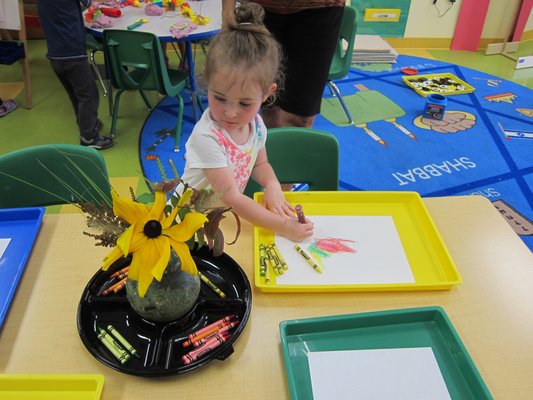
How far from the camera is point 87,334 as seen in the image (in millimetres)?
682

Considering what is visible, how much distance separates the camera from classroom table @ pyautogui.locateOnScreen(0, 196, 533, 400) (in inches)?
25.3

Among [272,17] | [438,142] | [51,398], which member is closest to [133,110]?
[272,17]

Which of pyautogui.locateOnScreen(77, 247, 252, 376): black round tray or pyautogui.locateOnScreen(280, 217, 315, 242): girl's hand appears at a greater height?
pyautogui.locateOnScreen(280, 217, 315, 242): girl's hand

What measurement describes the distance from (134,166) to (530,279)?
1.90 metres

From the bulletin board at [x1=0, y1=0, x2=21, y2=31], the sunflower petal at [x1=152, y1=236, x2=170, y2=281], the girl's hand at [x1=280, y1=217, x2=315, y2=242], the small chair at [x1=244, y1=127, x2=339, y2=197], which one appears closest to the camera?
the sunflower petal at [x1=152, y1=236, x2=170, y2=281]

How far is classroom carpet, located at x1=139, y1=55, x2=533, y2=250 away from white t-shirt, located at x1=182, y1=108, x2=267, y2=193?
0.97 metres

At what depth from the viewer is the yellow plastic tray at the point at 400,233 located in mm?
787

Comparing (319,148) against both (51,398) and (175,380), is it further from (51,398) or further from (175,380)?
(51,398)

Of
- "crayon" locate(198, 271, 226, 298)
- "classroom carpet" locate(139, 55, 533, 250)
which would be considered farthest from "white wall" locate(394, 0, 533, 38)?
"crayon" locate(198, 271, 226, 298)

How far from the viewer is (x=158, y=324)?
702 millimetres

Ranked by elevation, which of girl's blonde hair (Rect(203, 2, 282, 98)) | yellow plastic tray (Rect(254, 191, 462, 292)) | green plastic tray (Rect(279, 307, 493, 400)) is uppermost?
girl's blonde hair (Rect(203, 2, 282, 98))

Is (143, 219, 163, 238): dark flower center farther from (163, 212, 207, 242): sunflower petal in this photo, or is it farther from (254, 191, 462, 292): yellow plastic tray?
(254, 191, 462, 292): yellow plastic tray

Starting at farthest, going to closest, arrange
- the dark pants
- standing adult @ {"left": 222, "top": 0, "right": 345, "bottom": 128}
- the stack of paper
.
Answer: the stack of paper → the dark pants → standing adult @ {"left": 222, "top": 0, "right": 345, "bottom": 128}

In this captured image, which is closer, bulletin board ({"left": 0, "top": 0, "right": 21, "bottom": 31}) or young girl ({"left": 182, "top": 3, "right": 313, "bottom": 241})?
young girl ({"left": 182, "top": 3, "right": 313, "bottom": 241})
